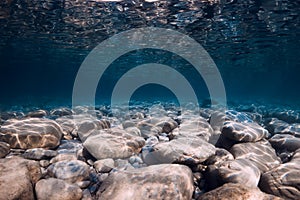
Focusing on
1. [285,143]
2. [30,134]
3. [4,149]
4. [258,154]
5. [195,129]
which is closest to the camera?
[4,149]

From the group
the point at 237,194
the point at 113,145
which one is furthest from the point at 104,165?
the point at 237,194

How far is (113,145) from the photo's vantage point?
5.38 metres

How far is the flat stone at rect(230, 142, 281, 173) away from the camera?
195 inches

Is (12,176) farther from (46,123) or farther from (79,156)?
(46,123)

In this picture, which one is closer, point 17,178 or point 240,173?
point 17,178

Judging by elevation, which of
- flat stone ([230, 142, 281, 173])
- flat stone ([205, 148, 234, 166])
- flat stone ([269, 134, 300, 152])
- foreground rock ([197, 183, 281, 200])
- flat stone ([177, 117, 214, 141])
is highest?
foreground rock ([197, 183, 281, 200])

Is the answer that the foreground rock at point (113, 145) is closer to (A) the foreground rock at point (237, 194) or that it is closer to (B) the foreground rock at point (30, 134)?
(B) the foreground rock at point (30, 134)

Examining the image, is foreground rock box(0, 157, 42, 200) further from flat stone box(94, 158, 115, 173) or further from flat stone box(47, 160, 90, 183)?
flat stone box(94, 158, 115, 173)

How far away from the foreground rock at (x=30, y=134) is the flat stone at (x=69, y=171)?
1.32m

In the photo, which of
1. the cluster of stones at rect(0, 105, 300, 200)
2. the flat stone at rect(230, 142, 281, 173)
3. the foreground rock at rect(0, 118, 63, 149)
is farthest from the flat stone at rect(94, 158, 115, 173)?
the flat stone at rect(230, 142, 281, 173)

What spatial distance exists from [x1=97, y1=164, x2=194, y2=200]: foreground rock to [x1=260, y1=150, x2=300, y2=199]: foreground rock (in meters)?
1.51

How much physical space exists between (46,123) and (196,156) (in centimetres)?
449

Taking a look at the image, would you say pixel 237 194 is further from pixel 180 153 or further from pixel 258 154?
pixel 258 154

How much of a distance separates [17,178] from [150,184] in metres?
2.38
